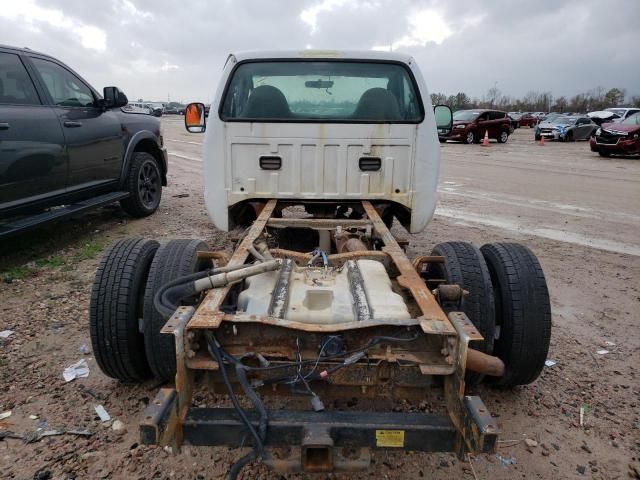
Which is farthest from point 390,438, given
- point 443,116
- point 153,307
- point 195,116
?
point 195,116

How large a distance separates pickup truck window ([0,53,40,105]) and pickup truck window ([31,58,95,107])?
24 cm

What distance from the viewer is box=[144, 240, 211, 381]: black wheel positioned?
261 centimetres

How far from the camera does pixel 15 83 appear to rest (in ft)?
15.7

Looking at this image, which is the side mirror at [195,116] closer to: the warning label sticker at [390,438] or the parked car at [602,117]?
the warning label sticker at [390,438]

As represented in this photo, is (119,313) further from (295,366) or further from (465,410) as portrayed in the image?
(465,410)

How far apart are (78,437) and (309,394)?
4.57 ft

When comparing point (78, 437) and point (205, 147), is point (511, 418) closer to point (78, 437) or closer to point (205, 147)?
point (78, 437)

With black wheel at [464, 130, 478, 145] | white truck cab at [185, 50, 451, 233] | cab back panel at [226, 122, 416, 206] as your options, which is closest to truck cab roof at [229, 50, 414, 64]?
white truck cab at [185, 50, 451, 233]

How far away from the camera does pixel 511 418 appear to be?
2771 millimetres

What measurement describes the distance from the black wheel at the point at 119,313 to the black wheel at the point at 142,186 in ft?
14.0

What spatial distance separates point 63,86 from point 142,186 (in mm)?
1888

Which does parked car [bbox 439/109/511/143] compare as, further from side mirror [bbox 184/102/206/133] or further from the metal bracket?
the metal bracket

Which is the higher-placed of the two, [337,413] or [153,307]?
[153,307]

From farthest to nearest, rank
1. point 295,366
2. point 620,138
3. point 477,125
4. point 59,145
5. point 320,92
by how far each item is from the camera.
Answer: point 477,125 → point 620,138 → point 59,145 → point 320,92 → point 295,366
